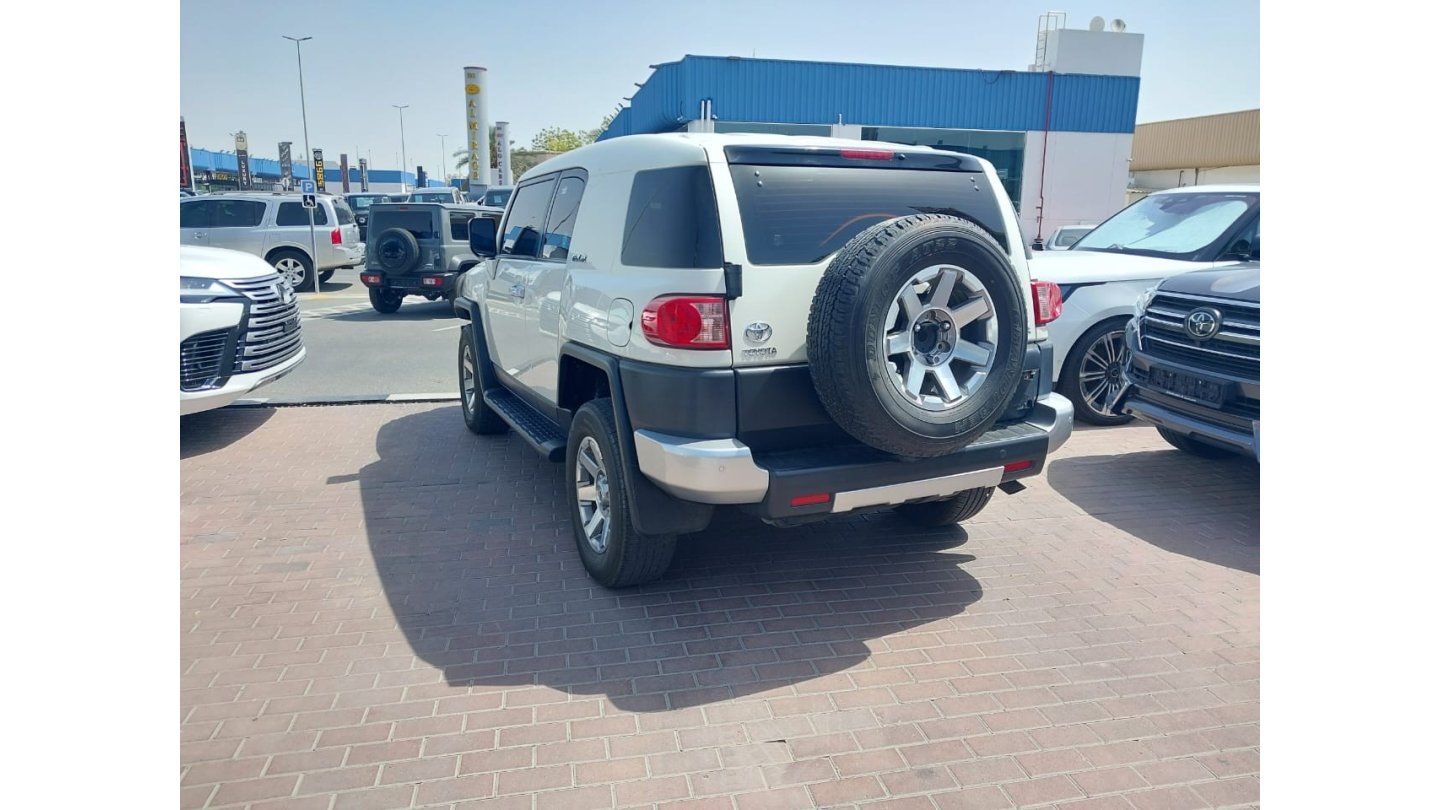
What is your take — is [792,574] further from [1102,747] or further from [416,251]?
[416,251]

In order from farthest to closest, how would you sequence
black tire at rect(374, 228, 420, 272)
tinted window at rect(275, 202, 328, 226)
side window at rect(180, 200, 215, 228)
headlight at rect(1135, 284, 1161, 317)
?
1. tinted window at rect(275, 202, 328, 226)
2. side window at rect(180, 200, 215, 228)
3. black tire at rect(374, 228, 420, 272)
4. headlight at rect(1135, 284, 1161, 317)

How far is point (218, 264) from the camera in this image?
6.98m

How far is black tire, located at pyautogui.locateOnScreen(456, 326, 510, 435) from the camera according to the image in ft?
22.3

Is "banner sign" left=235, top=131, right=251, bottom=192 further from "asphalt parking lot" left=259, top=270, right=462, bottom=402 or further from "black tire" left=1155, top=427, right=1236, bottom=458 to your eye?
"black tire" left=1155, top=427, right=1236, bottom=458

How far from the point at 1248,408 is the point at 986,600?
2.18 meters

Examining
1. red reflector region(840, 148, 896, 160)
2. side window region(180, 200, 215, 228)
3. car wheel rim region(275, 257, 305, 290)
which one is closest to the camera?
red reflector region(840, 148, 896, 160)

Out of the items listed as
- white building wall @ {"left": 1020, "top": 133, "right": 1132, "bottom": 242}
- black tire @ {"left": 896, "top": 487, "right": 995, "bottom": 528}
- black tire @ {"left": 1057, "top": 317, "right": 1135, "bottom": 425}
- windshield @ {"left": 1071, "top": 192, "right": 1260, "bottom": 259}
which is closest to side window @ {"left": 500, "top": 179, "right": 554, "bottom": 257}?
black tire @ {"left": 896, "top": 487, "right": 995, "bottom": 528}

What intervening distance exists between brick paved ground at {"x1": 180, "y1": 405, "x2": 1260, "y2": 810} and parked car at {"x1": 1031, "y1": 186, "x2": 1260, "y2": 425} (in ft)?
5.76

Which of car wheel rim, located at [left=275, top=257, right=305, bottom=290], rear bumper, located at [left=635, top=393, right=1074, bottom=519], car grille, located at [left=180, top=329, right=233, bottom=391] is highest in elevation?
car wheel rim, located at [left=275, top=257, right=305, bottom=290]

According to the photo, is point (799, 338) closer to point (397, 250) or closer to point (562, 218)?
point (562, 218)

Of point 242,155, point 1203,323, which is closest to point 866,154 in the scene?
point 1203,323

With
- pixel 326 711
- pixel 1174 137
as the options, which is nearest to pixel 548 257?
pixel 326 711

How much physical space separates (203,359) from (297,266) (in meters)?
13.7

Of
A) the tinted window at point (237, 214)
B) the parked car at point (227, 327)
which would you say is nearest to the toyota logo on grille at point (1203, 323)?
the parked car at point (227, 327)
